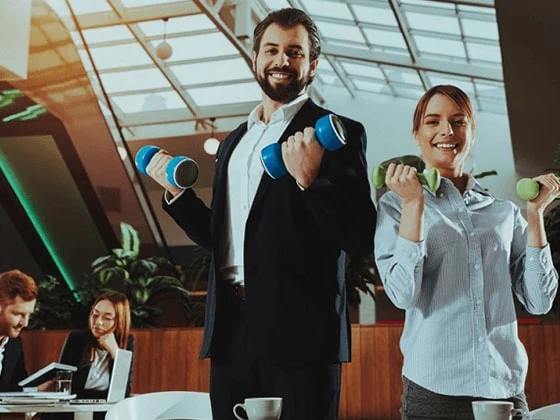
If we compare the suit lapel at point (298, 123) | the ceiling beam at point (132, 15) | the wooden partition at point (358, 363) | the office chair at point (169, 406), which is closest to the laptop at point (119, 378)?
the office chair at point (169, 406)

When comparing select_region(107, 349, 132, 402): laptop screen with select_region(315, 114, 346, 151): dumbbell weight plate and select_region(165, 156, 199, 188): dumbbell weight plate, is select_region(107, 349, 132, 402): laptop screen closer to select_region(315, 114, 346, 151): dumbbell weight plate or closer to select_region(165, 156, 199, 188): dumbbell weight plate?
select_region(165, 156, 199, 188): dumbbell weight plate

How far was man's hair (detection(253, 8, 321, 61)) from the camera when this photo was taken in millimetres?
1399

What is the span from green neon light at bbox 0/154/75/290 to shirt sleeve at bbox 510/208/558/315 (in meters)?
6.39

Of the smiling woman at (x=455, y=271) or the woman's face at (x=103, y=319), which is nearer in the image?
the smiling woman at (x=455, y=271)

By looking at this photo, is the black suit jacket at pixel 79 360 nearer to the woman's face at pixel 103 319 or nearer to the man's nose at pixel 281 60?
the woman's face at pixel 103 319

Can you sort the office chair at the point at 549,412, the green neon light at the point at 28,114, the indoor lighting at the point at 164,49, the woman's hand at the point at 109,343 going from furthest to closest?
1. the indoor lighting at the point at 164,49
2. the green neon light at the point at 28,114
3. the woman's hand at the point at 109,343
4. the office chair at the point at 549,412

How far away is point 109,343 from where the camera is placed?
11.7ft

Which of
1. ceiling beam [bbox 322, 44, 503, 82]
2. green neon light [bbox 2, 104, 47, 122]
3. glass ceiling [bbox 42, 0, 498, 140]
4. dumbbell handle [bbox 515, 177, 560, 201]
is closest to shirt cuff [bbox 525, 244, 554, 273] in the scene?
dumbbell handle [bbox 515, 177, 560, 201]

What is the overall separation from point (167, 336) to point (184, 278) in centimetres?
103

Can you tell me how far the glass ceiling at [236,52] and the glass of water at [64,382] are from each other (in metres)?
4.85

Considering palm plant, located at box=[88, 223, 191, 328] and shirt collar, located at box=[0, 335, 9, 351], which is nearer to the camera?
shirt collar, located at box=[0, 335, 9, 351]

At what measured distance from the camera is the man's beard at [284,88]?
4.56ft

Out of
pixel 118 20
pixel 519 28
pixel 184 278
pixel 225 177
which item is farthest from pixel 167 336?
pixel 118 20

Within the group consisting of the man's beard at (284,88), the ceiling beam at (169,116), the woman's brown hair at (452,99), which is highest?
the ceiling beam at (169,116)
